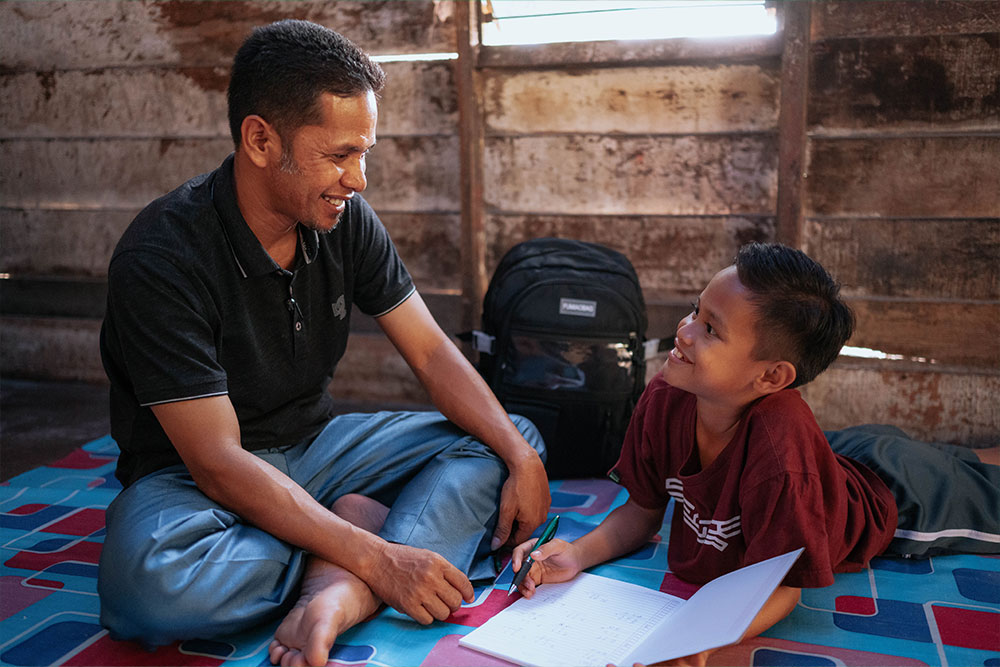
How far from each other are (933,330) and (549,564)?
1.80 m

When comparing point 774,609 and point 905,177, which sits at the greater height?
point 905,177

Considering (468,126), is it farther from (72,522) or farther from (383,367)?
(72,522)

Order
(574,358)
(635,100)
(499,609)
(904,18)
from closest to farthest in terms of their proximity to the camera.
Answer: (499,609) → (574,358) → (904,18) → (635,100)

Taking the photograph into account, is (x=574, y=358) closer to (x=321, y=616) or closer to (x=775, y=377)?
(x=775, y=377)

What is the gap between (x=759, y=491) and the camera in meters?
1.46

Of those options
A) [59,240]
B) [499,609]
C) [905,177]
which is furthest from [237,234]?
[59,240]

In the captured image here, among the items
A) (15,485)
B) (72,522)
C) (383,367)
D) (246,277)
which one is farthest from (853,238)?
(15,485)

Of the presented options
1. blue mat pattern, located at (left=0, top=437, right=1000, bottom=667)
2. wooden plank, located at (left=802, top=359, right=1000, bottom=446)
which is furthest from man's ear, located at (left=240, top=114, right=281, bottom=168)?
wooden plank, located at (left=802, top=359, right=1000, bottom=446)

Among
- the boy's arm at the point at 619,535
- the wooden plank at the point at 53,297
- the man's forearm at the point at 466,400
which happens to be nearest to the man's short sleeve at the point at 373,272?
the man's forearm at the point at 466,400

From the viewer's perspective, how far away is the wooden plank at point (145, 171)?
3.15m

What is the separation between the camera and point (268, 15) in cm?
319

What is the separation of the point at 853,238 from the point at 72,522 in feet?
8.26

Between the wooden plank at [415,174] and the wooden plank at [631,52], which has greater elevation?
the wooden plank at [631,52]

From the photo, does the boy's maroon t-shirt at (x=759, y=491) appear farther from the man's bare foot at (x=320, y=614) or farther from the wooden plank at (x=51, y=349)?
the wooden plank at (x=51, y=349)
